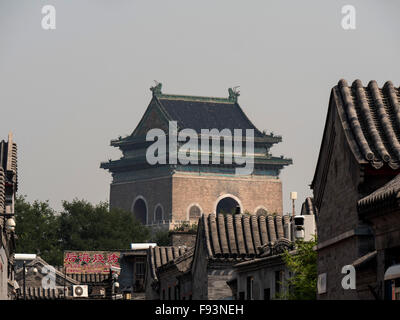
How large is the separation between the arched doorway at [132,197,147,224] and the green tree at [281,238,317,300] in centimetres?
14963

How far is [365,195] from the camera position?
23.0 m

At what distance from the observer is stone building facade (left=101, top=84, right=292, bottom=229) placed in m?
178

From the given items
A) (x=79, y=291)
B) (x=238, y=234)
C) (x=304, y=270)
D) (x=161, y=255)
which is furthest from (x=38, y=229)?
(x=304, y=270)

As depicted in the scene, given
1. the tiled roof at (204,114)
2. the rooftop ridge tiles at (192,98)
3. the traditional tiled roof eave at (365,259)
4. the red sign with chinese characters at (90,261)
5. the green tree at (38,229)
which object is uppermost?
the rooftop ridge tiles at (192,98)

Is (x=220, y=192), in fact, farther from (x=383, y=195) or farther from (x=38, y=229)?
(x=383, y=195)

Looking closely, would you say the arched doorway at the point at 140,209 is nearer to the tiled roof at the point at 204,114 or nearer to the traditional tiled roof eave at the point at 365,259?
the tiled roof at the point at 204,114

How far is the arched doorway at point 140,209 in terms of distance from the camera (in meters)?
Answer: 183

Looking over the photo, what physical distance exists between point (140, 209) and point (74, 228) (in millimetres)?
32777

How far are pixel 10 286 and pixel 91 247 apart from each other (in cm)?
9466

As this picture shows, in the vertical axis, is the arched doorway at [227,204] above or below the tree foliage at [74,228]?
above

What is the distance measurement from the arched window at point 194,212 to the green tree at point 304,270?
143 m

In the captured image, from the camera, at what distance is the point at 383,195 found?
2020 cm

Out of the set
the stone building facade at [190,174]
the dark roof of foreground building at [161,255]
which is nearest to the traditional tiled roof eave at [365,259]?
the dark roof of foreground building at [161,255]

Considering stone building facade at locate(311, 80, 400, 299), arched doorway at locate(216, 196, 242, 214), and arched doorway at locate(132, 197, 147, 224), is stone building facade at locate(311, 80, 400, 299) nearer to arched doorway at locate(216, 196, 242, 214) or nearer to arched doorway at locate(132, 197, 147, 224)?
arched doorway at locate(216, 196, 242, 214)
